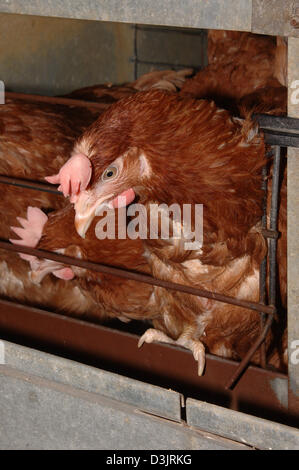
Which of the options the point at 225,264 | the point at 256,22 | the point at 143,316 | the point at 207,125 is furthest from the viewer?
the point at 143,316

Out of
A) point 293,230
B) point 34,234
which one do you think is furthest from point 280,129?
point 34,234

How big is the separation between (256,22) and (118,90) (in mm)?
1400

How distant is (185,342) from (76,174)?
58 cm

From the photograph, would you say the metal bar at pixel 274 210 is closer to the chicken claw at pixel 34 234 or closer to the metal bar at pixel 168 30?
the chicken claw at pixel 34 234

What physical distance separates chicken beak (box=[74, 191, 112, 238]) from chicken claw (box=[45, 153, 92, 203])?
0.07ft

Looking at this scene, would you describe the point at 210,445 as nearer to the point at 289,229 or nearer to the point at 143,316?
the point at 289,229

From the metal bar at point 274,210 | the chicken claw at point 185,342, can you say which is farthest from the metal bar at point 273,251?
the chicken claw at point 185,342

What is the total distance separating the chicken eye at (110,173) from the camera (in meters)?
1.15

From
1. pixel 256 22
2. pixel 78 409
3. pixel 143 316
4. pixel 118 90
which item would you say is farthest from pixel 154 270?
pixel 118 90

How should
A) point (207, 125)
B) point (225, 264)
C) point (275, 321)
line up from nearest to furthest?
1. point (207, 125)
2. point (225, 264)
3. point (275, 321)

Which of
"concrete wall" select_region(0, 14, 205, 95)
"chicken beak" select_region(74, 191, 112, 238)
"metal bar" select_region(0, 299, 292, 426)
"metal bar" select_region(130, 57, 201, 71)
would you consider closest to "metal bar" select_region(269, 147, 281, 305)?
"metal bar" select_region(0, 299, 292, 426)

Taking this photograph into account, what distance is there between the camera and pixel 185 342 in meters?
1.49

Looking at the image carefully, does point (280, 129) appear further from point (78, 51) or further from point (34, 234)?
point (78, 51)

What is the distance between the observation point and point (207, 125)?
1206mm
